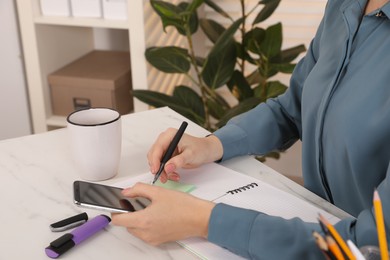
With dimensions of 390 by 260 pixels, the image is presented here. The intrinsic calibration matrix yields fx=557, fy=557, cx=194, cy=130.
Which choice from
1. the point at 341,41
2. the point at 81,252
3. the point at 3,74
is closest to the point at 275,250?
the point at 81,252

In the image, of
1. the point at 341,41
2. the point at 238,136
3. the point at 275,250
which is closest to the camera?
the point at 275,250

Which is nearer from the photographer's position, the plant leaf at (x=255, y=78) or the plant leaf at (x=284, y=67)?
the plant leaf at (x=284, y=67)

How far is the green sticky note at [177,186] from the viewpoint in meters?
0.97

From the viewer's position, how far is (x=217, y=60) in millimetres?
1922

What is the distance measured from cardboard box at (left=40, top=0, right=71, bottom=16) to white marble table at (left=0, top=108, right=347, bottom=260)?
0.81m

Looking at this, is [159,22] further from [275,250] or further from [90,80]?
[275,250]

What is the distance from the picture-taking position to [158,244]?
83 cm

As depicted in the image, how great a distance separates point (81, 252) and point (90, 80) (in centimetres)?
124

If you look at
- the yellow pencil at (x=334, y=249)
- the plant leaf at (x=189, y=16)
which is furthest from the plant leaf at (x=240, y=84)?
the yellow pencil at (x=334, y=249)

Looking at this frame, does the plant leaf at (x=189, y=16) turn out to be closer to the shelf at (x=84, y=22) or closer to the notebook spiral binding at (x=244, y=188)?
the shelf at (x=84, y=22)

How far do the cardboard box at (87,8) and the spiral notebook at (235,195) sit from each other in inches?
41.9

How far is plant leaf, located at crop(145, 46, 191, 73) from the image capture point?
188cm

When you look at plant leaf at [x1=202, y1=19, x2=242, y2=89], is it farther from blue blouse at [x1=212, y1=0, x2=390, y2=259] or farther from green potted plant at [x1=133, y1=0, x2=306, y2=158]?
blue blouse at [x1=212, y1=0, x2=390, y2=259]

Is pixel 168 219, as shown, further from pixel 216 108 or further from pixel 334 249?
pixel 216 108
